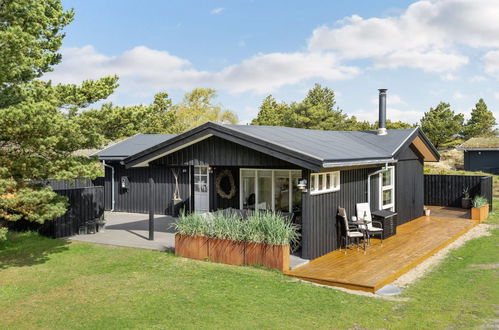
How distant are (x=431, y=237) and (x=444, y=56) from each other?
983 inches

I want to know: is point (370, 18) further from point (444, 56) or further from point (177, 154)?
point (177, 154)

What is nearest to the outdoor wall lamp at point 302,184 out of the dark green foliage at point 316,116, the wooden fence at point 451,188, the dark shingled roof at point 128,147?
the dark shingled roof at point 128,147

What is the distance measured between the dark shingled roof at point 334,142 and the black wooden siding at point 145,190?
557 cm

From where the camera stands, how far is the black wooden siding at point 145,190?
53.6 ft

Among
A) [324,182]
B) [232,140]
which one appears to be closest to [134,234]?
[232,140]

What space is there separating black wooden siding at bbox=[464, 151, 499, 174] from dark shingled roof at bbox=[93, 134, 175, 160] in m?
24.8

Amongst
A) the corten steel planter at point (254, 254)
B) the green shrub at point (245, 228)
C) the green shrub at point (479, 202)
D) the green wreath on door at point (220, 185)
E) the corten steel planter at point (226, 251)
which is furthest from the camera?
the green shrub at point (479, 202)

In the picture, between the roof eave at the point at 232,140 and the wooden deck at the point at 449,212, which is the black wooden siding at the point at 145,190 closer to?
the roof eave at the point at 232,140

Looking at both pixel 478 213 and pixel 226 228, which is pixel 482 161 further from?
pixel 226 228

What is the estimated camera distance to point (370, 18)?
75.3 feet

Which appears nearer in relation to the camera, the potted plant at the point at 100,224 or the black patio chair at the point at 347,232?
the black patio chair at the point at 347,232

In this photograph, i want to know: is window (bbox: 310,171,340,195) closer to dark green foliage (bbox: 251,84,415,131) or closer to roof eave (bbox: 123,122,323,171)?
roof eave (bbox: 123,122,323,171)

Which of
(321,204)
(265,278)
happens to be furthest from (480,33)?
(265,278)

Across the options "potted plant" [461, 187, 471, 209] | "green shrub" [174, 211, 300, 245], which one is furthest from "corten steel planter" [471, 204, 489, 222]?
"green shrub" [174, 211, 300, 245]
